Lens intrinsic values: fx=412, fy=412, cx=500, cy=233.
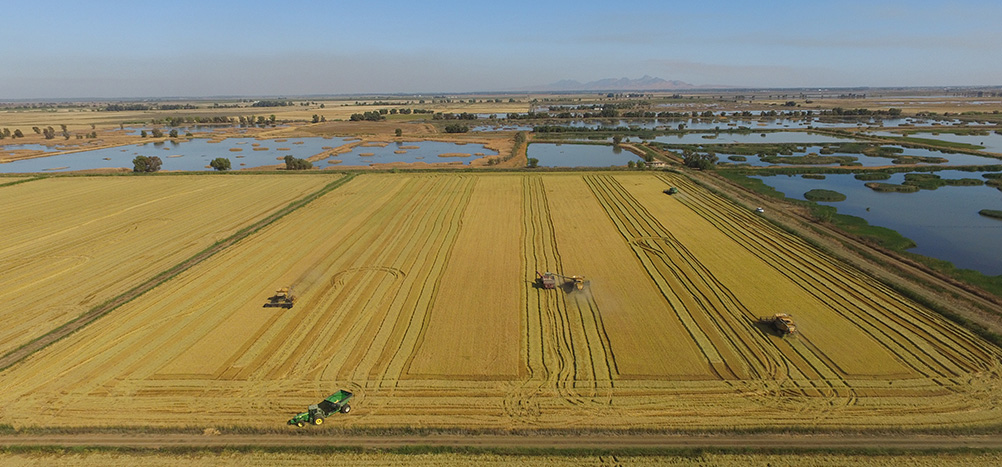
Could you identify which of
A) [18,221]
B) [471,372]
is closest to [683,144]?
[471,372]

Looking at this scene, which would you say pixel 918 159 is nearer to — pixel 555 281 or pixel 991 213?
pixel 991 213

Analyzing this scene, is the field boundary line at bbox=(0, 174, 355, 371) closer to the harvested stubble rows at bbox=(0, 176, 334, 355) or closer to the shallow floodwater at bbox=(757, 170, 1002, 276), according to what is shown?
the harvested stubble rows at bbox=(0, 176, 334, 355)

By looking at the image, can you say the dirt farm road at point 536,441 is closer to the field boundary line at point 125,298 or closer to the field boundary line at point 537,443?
the field boundary line at point 537,443

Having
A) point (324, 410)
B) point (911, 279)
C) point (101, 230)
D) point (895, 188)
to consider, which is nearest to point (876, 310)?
point (911, 279)

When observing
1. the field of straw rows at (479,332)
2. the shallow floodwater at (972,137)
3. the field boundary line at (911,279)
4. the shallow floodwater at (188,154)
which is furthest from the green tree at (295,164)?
the shallow floodwater at (972,137)

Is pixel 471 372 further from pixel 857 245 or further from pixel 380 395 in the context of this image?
pixel 857 245

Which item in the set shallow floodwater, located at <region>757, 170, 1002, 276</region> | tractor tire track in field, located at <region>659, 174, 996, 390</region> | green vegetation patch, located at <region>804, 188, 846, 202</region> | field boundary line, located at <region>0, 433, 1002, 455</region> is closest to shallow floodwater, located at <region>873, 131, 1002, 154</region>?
shallow floodwater, located at <region>757, 170, 1002, 276</region>

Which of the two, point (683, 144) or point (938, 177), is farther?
point (683, 144)
